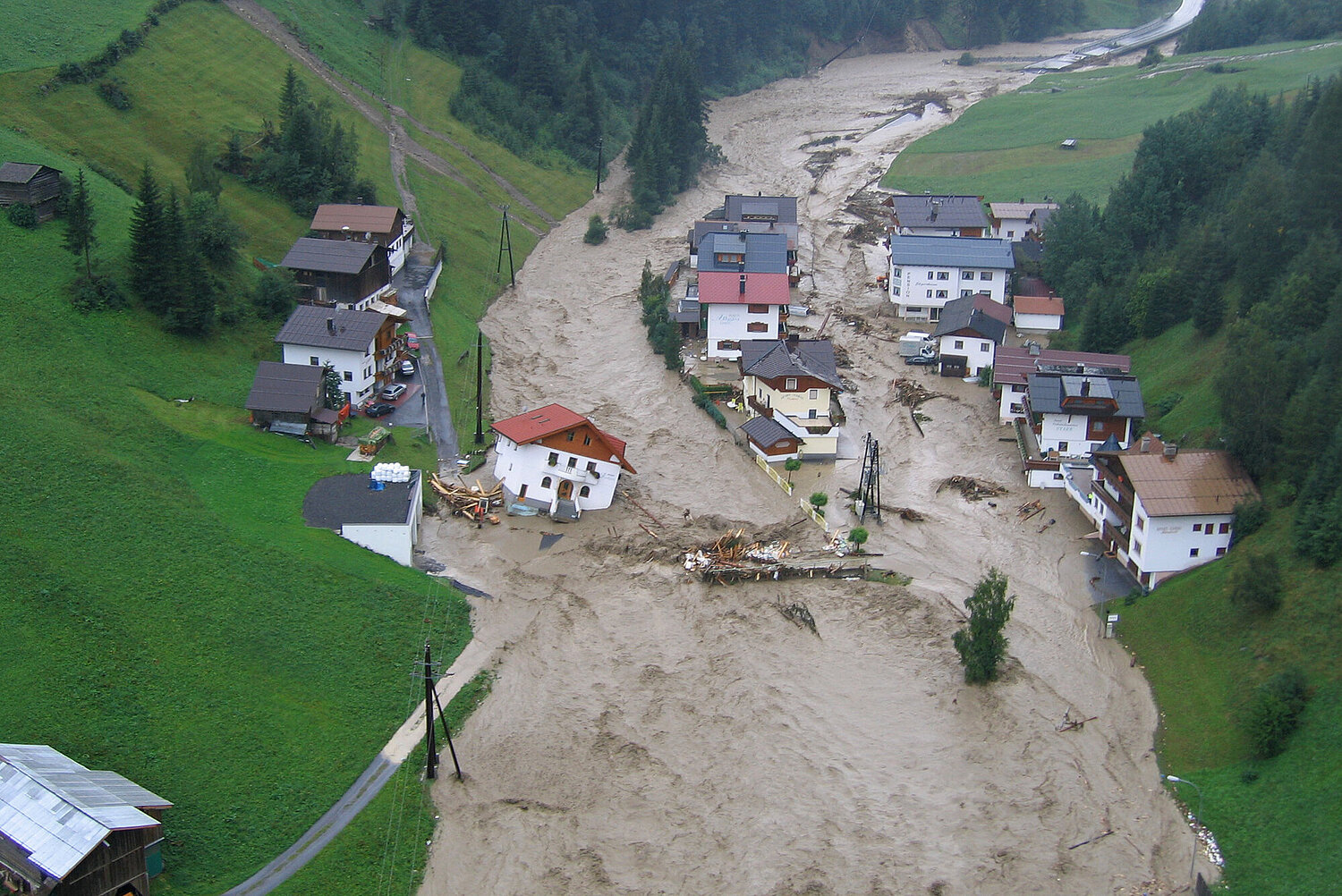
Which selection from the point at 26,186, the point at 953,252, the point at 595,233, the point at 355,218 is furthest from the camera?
the point at 595,233

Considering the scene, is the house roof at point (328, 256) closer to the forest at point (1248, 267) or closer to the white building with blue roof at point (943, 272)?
the white building with blue roof at point (943, 272)

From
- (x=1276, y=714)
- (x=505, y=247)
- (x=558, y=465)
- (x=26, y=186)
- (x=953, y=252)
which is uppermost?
(x=26, y=186)

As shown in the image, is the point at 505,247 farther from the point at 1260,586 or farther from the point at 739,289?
the point at 1260,586

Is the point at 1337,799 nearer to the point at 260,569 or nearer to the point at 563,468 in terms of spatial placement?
the point at 563,468

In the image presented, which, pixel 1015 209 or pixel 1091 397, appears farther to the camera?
pixel 1015 209

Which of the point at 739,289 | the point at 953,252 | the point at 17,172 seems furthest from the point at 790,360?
the point at 17,172

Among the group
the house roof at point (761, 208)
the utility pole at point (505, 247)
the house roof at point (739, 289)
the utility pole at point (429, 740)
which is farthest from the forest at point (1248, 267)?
the utility pole at point (505, 247)
